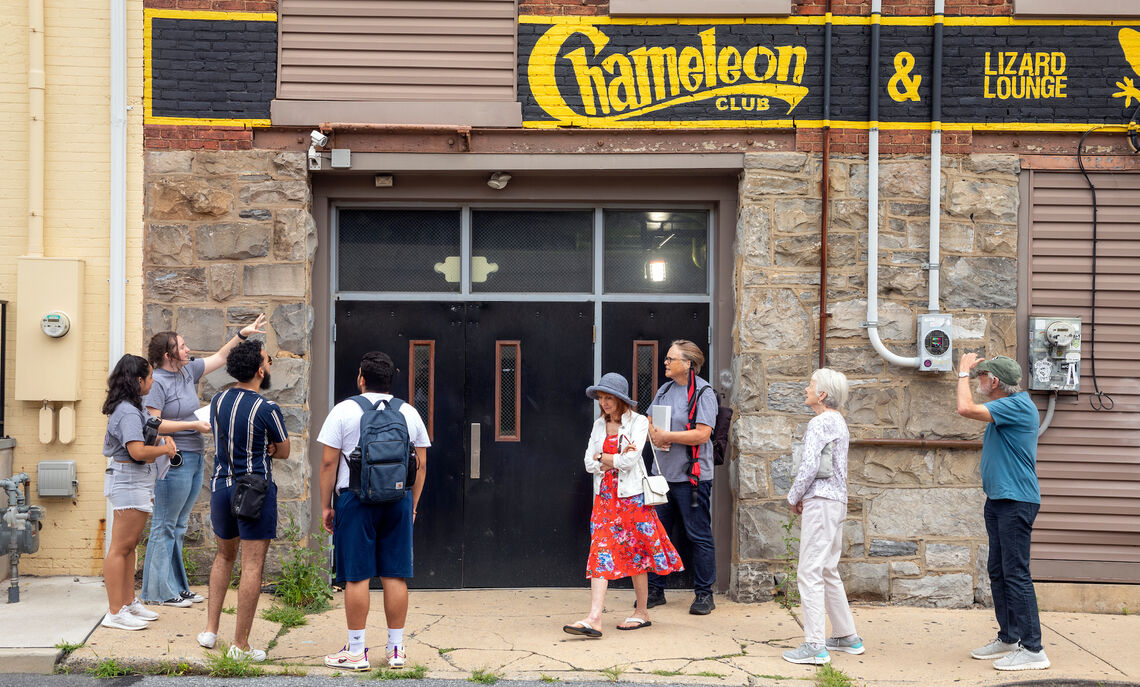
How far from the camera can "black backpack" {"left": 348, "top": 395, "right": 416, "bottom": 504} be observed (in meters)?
5.30

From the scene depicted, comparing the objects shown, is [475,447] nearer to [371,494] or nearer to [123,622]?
[371,494]

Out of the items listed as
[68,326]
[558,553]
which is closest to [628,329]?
[558,553]

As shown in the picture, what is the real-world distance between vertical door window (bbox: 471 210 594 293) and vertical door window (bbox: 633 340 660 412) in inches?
24.4

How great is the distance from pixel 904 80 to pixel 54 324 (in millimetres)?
6463

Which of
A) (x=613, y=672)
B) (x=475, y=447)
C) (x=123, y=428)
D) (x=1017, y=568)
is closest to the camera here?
(x=613, y=672)

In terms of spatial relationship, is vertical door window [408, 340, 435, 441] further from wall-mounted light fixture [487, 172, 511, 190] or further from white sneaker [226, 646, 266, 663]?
white sneaker [226, 646, 266, 663]

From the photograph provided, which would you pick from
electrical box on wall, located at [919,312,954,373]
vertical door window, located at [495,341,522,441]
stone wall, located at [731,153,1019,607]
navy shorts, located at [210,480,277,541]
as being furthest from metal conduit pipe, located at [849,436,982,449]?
navy shorts, located at [210,480,277,541]

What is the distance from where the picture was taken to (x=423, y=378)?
24.9ft

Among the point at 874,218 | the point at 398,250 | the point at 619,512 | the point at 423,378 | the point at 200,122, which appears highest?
the point at 200,122

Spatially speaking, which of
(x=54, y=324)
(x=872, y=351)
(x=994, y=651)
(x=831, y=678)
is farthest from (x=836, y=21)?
(x=54, y=324)

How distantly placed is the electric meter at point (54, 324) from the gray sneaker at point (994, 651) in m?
6.51

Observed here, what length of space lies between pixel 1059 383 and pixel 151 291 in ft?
21.9

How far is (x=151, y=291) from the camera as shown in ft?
23.6

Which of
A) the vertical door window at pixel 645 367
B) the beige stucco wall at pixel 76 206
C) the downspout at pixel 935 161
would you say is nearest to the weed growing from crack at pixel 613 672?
the vertical door window at pixel 645 367
